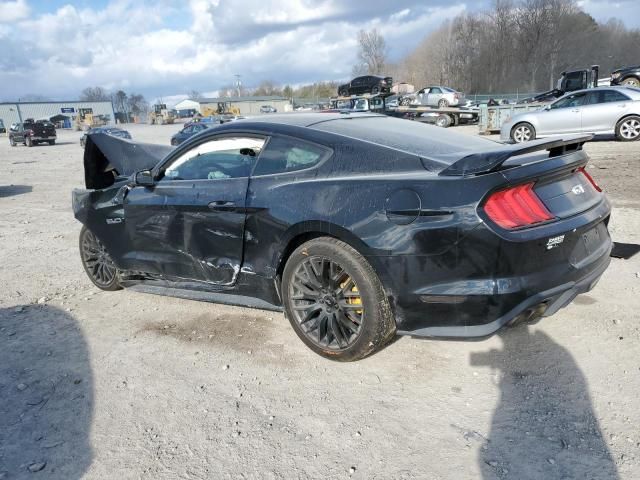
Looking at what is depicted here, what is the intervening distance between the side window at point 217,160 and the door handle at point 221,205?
0.72ft

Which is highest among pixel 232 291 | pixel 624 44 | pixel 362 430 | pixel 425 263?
pixel 624 44

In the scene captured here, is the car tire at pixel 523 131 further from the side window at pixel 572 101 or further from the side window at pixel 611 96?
the side window at pixel 611 96

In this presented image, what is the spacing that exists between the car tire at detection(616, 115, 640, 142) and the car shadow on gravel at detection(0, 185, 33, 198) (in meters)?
15.7

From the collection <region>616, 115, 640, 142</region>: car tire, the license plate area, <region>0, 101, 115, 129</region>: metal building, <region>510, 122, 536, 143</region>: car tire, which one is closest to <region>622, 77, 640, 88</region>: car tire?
<region>616, 115, 640, 142</region>: car tire

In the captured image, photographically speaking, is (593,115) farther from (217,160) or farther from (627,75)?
(627,75)

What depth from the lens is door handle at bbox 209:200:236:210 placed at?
341cm

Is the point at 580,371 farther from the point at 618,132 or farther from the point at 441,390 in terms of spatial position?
the point at 618,132

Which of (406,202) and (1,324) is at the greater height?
(406,202)

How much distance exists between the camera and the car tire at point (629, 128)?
1310 cm

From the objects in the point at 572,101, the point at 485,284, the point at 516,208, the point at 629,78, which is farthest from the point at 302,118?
the point at 629,78

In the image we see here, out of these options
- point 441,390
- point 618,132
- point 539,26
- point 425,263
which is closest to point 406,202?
point 425,263

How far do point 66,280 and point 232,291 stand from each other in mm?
2664

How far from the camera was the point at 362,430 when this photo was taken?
2.56m

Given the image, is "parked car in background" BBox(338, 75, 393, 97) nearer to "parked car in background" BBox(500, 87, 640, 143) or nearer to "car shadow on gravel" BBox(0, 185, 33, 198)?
"parked car in background" BBox(500, 87, 640, 143)
